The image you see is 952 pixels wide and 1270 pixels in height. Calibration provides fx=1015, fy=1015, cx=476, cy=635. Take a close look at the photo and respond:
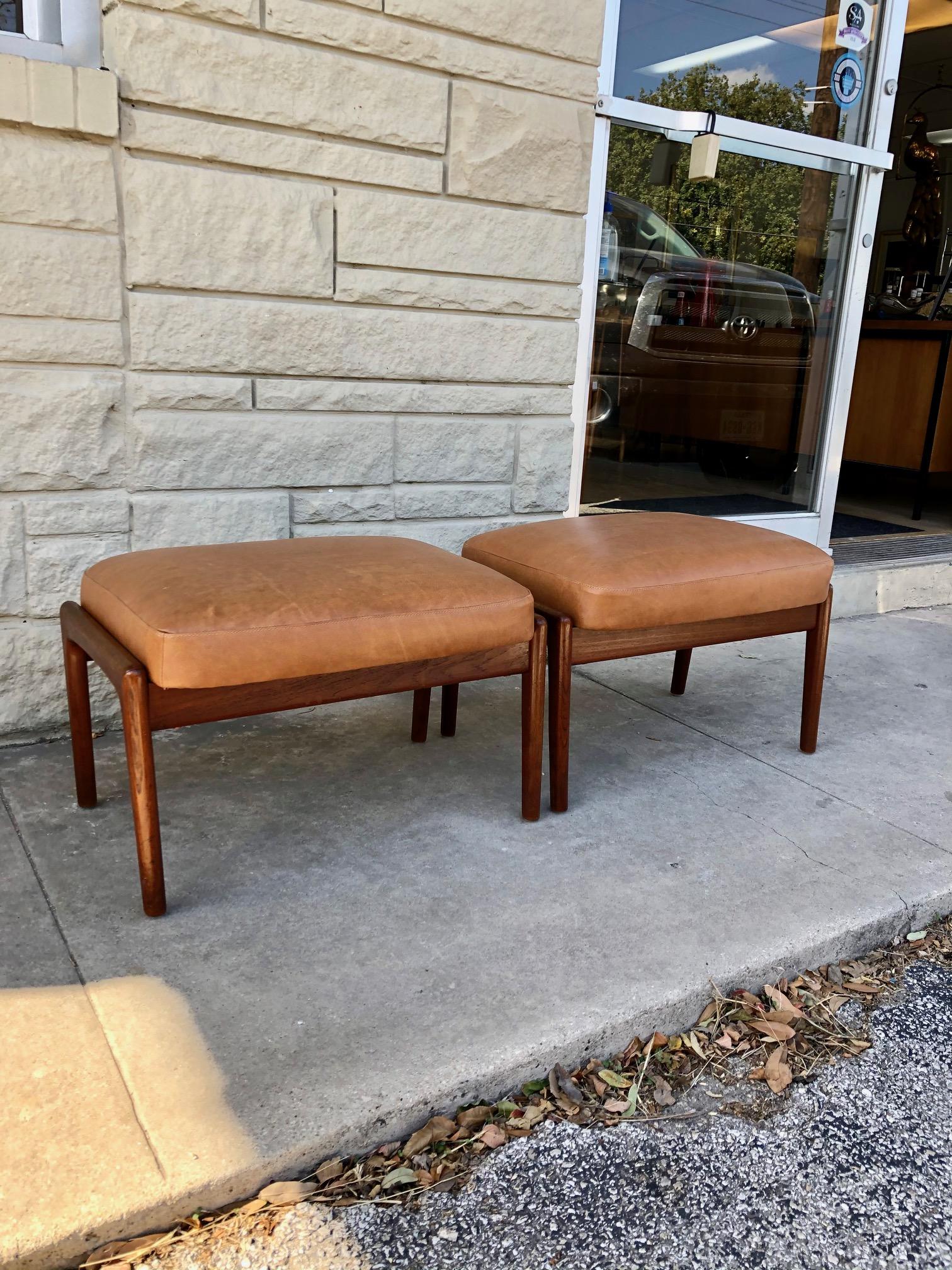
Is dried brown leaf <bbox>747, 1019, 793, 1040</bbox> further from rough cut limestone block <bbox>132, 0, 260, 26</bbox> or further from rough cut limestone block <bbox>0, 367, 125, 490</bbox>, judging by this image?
rough cut limestone block <bbox>132, 0, 260, 26</bbox>

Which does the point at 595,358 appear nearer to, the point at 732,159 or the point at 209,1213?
the point at 732,159

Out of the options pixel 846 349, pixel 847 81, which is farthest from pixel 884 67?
pixel 846 349

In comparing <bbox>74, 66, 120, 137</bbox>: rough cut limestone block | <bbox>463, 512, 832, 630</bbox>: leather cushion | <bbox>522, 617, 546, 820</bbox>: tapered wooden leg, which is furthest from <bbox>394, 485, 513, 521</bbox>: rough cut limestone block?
<bbox>74, 66, 120, 137</bbox>: rough cut limestone block

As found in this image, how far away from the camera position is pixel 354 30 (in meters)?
2.28

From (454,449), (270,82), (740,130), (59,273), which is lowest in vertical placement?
(454,449)

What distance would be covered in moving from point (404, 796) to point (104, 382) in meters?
1.09

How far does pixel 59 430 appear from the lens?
2.14m

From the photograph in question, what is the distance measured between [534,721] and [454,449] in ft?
3.42

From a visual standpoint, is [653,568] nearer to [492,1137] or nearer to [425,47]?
[492,1137]

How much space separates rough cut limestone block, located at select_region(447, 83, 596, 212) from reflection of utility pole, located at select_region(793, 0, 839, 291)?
3.54 ft

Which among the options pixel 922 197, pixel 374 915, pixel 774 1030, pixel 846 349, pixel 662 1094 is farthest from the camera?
pixel 922 197

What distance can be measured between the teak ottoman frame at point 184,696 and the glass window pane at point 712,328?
1.43m

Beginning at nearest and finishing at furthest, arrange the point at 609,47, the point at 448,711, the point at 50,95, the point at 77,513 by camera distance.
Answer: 1. the point at 50,95
2. the point at 77,513
3. the point at 448,711
4. the point at 609,47

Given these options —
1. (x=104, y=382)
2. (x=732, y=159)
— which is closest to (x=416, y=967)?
(x=104, y=382)
